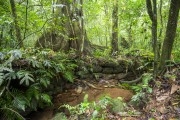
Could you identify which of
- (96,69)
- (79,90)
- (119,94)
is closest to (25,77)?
(79,90)

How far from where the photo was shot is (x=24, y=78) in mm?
3396

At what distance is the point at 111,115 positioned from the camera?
12.4ft

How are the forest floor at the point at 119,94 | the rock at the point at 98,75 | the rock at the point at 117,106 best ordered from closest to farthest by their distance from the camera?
the forest floor at the point at 119,94 → the rock at the point at 117,106 → the rock at the point at 98,75

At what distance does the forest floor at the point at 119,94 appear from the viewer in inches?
139

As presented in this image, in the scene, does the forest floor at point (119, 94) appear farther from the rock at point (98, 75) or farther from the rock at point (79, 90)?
the rock at point (98, 75)

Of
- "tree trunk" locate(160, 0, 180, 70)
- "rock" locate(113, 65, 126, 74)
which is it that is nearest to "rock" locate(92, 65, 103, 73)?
"rock" locate(113, 65, 126, 74)

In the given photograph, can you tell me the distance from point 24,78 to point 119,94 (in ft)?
8.31

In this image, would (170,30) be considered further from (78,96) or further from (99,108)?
(78,96)

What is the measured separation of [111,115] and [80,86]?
1672mm

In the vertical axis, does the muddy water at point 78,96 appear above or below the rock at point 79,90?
below

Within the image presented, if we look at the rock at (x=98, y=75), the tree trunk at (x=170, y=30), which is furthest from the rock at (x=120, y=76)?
the tree trunk at (x=170, y=30)

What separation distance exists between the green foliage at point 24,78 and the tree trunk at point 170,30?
2.42 m

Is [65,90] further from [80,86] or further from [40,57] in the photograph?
[40,57]

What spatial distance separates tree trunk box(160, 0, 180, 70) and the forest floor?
594 millimetres
